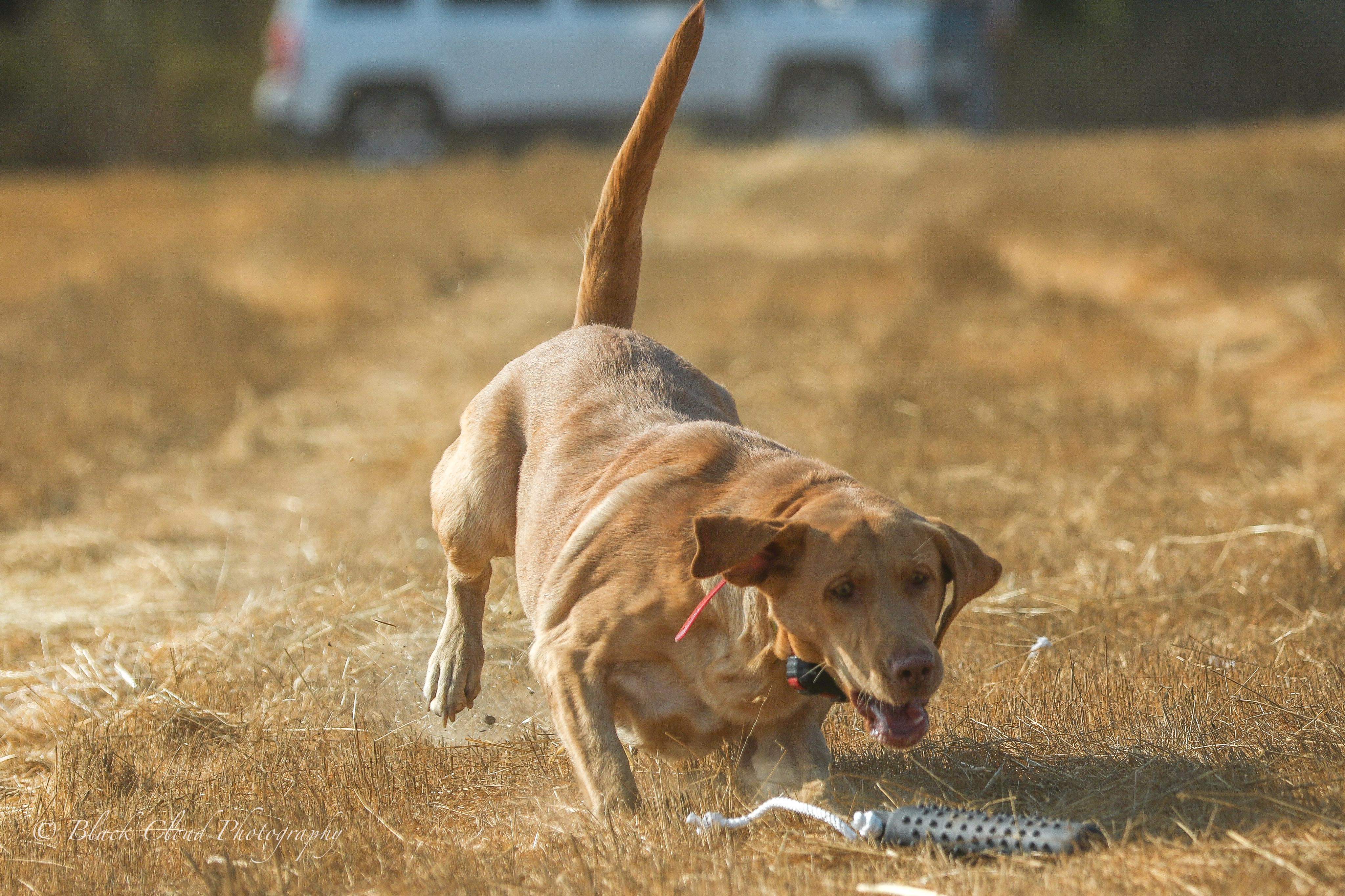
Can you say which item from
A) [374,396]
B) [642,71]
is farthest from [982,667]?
[642,71]

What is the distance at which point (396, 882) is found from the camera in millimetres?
3139

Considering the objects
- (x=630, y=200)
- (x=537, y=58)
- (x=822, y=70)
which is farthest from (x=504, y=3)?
(x=630, y=200)

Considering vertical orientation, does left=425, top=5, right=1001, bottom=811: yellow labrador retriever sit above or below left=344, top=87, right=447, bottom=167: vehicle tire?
above

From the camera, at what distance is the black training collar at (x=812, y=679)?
127 inches

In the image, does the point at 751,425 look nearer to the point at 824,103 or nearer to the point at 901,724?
the point at 901,724

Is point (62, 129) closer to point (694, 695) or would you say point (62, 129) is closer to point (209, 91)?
point (209, 91)

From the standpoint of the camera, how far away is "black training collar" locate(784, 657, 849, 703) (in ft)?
10.6

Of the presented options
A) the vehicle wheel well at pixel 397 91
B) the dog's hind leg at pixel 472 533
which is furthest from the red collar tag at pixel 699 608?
the vehicle wheel well at pixel 397 91

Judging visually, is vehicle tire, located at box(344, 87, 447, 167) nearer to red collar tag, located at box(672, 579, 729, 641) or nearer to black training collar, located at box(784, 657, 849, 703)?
red collar tag, located at box(672, 579, 729, 641)

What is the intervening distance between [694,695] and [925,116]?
1724cm

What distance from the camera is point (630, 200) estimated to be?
4496mm

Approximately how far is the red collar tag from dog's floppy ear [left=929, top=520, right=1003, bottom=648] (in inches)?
18.4

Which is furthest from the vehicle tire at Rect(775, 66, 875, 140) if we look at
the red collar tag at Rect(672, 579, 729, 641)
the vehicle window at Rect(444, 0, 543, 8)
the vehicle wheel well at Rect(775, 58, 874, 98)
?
the red collar tag at Rect(672, 579, 729, 641)

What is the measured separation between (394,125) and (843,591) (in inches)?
680
